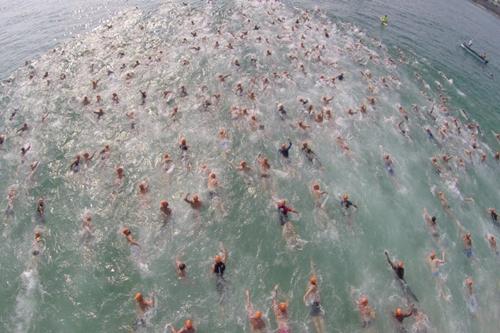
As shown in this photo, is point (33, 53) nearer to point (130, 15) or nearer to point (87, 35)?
point (87, 35)

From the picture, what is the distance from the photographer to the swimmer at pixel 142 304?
16587mm

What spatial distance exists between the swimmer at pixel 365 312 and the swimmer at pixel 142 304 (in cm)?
912

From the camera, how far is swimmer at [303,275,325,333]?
1699 cm

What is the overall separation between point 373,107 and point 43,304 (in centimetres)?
2692

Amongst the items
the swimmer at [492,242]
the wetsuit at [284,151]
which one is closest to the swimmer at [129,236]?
the wetsuit at [284,151]

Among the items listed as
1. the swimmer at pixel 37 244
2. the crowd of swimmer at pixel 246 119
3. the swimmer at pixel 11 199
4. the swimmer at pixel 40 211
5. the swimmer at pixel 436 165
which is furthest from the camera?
the swimmer at pixel 436 165

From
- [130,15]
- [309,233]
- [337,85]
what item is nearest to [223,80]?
[337,85]

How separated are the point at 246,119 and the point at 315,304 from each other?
1477cm

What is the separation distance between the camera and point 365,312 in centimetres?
1762

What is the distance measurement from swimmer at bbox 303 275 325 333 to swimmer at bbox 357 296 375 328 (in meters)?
1.79

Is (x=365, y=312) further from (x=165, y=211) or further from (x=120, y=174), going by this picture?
(x=120, y=174)

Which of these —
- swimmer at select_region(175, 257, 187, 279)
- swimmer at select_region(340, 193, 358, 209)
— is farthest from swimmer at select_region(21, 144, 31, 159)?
swimmer at select_region(340, 193, 358, 209)

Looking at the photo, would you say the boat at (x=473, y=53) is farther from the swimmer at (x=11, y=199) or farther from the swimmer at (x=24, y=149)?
the swimmer at (x=11, y=199)

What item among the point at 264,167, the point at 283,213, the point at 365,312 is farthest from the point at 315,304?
the point at 264,167
